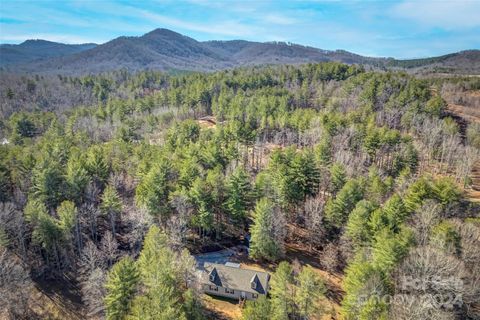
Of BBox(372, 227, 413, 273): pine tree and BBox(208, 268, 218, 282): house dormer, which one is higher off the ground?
BBox(372, 227, 413, 273): pine tree

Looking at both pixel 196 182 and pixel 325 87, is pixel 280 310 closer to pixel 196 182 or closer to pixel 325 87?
pixel 196 182

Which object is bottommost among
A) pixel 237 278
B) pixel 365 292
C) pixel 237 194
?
pixel 237 278

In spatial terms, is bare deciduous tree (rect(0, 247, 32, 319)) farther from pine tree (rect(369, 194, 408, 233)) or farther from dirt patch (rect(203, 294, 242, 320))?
pine tree (rect(369, 194, 408, 233))

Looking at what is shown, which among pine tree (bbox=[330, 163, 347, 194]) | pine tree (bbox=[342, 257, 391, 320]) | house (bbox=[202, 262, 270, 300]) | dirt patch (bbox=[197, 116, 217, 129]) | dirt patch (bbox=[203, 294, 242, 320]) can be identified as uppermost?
dirt patch (bbox=[197, 116, 217, 129])

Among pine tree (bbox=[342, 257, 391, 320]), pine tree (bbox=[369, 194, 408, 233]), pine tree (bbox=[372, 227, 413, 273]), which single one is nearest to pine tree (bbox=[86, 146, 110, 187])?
pine tree (bbox=[342, 257, 391, 320])

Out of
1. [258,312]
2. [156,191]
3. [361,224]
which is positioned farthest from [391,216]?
[156,191]

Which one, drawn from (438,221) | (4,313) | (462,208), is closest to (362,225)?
(438,221)

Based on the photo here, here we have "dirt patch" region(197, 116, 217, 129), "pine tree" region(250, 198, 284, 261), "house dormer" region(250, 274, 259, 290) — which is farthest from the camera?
"dirt patch" region(197, 116, 217, 129)

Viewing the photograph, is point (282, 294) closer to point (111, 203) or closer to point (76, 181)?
point (111, 203)

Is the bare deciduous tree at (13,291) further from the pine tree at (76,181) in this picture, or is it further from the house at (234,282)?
the house at (234,282)
